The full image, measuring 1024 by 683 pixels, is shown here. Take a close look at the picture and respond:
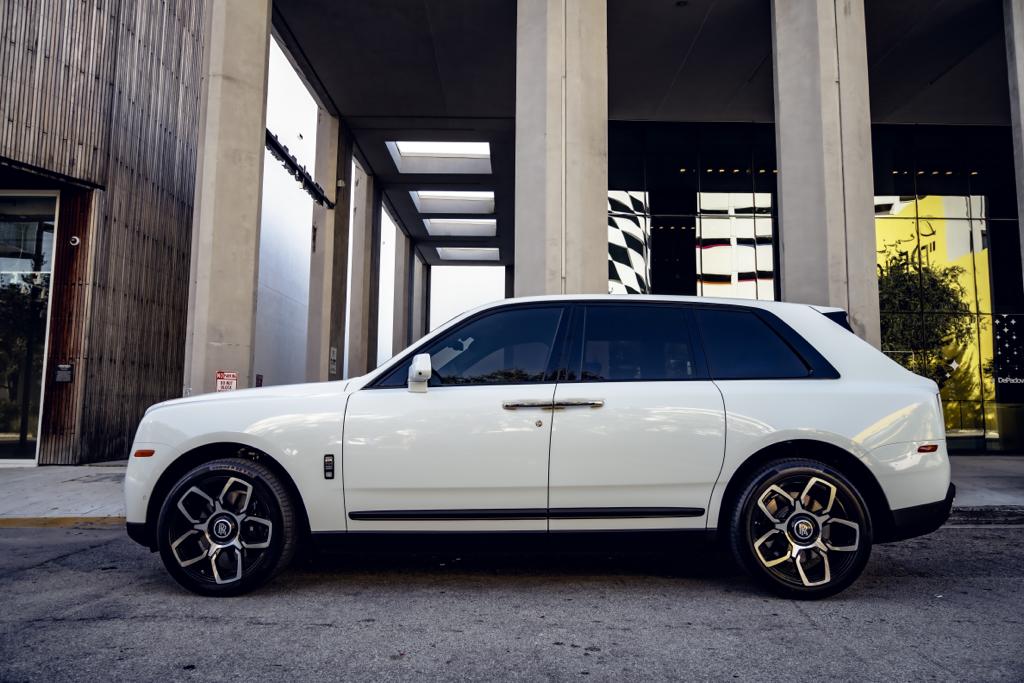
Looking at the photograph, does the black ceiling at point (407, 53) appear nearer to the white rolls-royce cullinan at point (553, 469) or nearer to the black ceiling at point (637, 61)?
the black ceiling at point (637, 61)

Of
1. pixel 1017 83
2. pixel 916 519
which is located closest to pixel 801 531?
pixel 916 519

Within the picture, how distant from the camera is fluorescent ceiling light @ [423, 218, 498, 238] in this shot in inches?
979

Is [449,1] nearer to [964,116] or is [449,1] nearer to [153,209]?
[153,209]

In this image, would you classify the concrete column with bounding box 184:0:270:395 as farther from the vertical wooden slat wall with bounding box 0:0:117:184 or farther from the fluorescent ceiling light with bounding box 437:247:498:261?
the fluorescent ceiling light with bounding box 437:247:498:261

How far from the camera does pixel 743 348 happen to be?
172 inches

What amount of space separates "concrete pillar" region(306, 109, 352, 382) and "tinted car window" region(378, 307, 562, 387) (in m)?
11.7

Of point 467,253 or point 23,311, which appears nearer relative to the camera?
point 23,311

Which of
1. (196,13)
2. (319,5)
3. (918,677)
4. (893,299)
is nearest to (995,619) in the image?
(918,677)

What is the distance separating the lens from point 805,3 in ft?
32.3

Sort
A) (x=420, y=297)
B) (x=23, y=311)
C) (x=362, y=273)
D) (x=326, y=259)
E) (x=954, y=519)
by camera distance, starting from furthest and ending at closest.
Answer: (x=420, y=297) → (x=362, y=273) → (x=326, y=259) → (x=23, y=311) → (x=954, y=519)

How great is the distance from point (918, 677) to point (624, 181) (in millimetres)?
13448

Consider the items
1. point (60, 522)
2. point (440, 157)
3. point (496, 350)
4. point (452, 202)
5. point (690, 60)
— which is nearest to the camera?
point (496, 350)

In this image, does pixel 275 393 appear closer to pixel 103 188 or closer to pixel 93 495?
pixel 93 495

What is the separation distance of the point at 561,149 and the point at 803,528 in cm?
666
